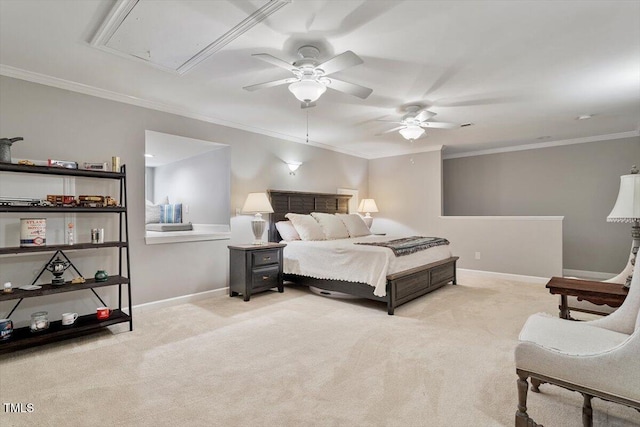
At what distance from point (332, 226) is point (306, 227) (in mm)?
495

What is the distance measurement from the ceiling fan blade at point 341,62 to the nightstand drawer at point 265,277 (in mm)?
2754

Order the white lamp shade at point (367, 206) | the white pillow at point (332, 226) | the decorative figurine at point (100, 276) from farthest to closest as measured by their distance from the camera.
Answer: the white lamp shade at point (367, 206), the white pillow at point (332, 226), the decorative figurine at point (100, 276)

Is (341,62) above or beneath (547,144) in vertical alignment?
beneath

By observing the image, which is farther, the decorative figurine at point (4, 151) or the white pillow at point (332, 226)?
the white pillow at point (332, 226)

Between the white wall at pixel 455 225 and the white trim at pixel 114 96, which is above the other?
the white trim at pixel 114 96

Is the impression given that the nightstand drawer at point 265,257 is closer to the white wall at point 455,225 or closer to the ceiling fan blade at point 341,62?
the ceiling fan blade at point 341,62

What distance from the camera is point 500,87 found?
131 inches

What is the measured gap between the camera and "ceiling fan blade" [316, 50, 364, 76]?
2225 mm

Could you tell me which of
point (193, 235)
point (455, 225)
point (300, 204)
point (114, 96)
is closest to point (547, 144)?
point (455, 225)

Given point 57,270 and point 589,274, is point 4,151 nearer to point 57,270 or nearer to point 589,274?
point 57,270

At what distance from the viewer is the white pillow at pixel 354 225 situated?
5.46 m

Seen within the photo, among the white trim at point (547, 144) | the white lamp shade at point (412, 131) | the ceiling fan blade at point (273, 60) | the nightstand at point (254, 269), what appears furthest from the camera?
the white trim at point (547, 144)

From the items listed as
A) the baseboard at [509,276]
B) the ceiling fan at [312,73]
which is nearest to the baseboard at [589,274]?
the baseboard at [509,276]

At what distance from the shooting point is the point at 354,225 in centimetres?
556
